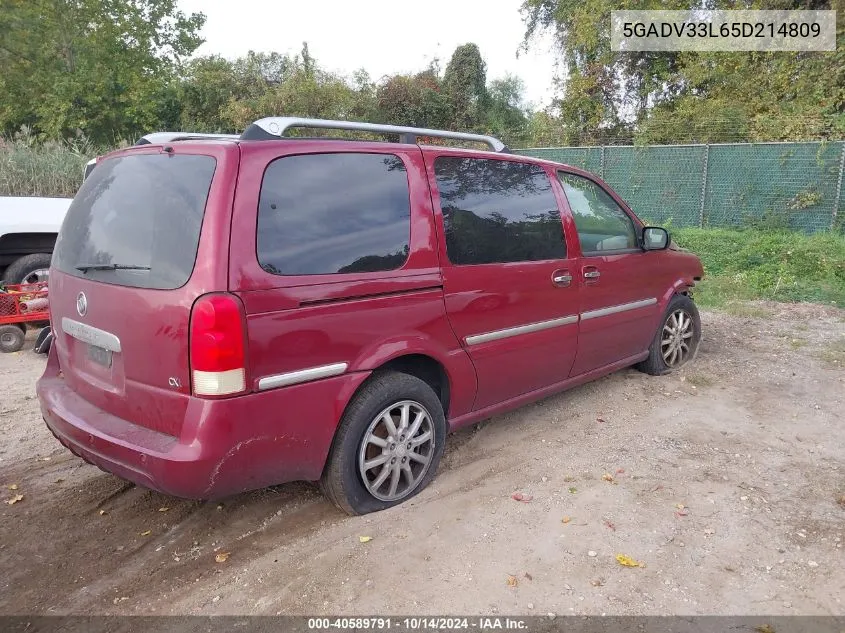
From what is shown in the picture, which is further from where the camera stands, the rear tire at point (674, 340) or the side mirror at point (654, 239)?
the rear tire at point (674, 340)

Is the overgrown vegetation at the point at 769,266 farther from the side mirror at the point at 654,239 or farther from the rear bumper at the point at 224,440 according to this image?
the rear bumper at the point at 224,440

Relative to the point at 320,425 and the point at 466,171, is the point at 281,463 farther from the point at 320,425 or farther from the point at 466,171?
the point at 466,171

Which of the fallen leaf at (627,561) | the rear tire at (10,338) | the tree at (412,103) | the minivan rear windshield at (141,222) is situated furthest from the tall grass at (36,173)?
Answer: the tree at (412,103)

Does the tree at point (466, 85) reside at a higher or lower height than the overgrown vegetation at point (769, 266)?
higher

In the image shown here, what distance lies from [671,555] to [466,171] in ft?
7.40

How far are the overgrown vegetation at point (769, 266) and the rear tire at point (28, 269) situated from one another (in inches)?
316

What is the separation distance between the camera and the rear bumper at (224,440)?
2527 mm

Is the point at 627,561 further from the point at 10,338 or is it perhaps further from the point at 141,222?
the point at 10,338

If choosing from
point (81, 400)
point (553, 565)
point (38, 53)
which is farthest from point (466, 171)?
point (38, 53)

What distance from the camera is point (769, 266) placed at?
9.52 metres

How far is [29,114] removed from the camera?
77.2ft

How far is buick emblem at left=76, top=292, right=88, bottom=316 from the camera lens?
2.92m

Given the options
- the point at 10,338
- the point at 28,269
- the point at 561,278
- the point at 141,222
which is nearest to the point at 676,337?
the point at 561,278

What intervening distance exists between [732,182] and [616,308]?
965 cm
